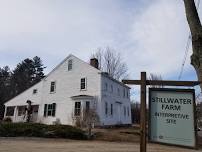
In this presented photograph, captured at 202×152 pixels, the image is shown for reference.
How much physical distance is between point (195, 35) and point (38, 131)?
1611 centimetres

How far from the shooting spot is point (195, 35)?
561 cm

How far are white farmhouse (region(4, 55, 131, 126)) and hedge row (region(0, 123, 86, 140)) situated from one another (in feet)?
30.9

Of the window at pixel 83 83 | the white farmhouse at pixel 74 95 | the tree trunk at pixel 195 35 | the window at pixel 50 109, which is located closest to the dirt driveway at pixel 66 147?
the tree trunk at pixel 195 35

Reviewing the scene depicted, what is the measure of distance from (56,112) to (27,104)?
18.5ft

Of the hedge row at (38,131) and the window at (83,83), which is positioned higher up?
the window at (83,83)

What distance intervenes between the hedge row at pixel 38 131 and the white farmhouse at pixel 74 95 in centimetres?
942

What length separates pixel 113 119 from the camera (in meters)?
33.8

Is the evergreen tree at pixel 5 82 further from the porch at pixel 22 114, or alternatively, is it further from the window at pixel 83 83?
the window at pixel 83 83

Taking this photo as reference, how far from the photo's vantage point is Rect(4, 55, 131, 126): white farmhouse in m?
31.2

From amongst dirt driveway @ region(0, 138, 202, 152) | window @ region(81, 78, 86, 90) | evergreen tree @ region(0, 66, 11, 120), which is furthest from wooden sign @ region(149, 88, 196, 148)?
evergreen tree @ region(0, 66, 11, 120)

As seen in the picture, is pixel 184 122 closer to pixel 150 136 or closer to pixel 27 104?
pixel 150 136

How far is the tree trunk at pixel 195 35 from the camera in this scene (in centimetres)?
541

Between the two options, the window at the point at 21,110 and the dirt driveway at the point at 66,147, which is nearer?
the dirt driveway at the point at 66,147

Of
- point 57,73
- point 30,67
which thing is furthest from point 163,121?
point 30,67
